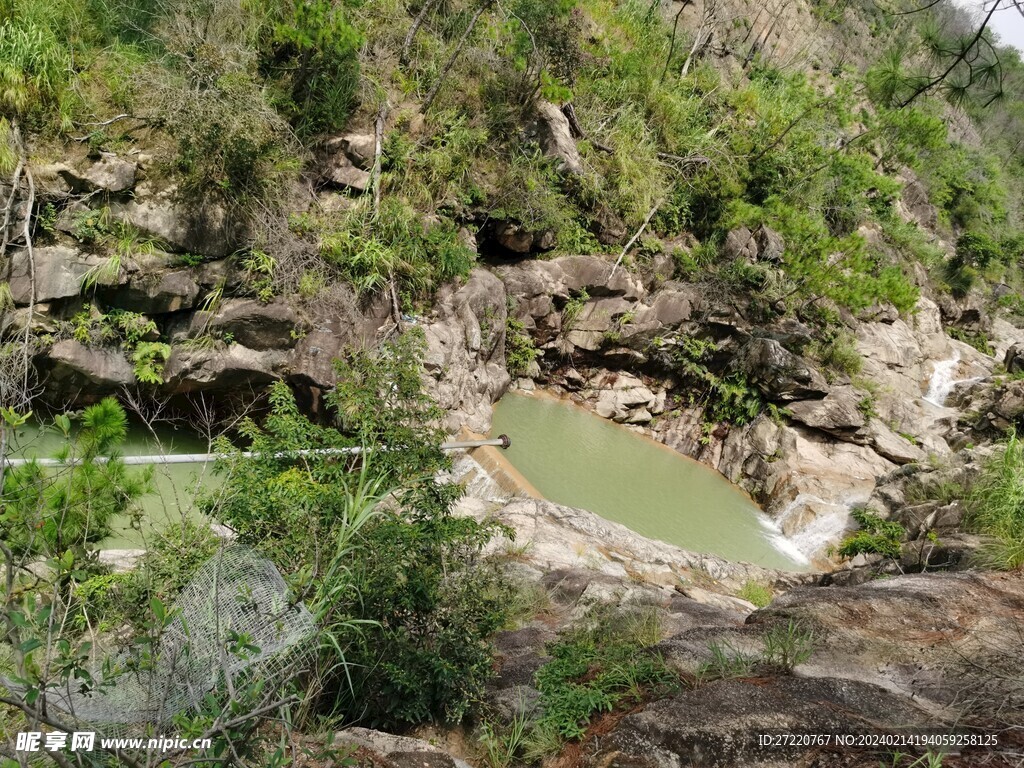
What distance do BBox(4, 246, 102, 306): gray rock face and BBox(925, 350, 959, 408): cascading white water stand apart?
17.2 metres

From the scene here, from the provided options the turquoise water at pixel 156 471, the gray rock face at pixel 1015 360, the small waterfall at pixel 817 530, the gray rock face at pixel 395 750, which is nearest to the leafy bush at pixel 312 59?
the turquoise water at pixel 156 471

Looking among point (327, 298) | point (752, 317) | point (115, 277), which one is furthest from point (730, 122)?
point (115, 277)

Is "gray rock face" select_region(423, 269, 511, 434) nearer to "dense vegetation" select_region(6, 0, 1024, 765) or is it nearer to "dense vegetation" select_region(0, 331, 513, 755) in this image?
"dense vegetation" select_region(6, 0, 1024, 765)

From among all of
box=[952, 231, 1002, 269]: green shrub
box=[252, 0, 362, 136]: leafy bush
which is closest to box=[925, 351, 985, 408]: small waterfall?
box=[952, 231, 1002, 269]: green shrub

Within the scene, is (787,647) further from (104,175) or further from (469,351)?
(104,175)

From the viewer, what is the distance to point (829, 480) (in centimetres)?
1024

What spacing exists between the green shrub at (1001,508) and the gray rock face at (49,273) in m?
9.33

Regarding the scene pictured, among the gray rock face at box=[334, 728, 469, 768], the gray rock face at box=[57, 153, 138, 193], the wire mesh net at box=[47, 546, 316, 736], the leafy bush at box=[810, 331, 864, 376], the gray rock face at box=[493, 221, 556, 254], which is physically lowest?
the gray rock face at box=[57, 153, 138, 193]

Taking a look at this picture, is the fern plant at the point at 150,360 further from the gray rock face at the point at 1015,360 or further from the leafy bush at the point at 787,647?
the gray rock face at the point at 1015,360

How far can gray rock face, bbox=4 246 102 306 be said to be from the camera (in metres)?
6.44

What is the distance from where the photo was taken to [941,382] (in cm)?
1573

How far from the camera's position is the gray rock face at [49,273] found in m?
6.44

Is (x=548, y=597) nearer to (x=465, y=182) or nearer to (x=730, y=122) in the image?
(x=465, y=182)

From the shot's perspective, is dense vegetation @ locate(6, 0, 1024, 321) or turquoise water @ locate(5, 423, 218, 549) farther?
dense vegetation @ locate(6, 0, 1024, 321)
